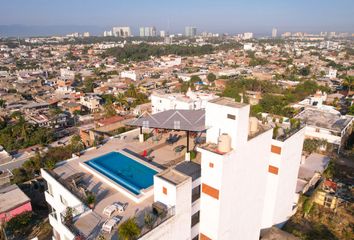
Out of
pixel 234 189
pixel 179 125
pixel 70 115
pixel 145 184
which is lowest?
pixel 70 115

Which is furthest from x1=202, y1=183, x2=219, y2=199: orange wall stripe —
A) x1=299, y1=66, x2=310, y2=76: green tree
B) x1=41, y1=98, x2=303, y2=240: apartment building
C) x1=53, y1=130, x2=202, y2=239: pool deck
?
x1=299, y1=66, x2=310, y2=76: green tree

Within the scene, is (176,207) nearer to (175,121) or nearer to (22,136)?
(175,121)

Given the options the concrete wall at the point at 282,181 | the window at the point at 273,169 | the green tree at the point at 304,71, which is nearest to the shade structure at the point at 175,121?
the window at the point at 273,169

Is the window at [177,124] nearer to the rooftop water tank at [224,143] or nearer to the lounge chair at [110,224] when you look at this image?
the rooftop water tank at [224,143]

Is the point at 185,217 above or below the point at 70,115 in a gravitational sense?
above

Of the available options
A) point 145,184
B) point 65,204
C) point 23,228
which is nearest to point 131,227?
point 145,184

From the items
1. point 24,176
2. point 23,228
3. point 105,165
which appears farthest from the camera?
point 24,176

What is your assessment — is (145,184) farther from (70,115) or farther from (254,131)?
(70,115)

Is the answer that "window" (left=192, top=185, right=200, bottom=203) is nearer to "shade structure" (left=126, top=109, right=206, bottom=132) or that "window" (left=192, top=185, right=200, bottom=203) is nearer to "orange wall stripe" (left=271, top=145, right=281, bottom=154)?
"shade structure" (left=126, top=109, right=206, bottom=132)
